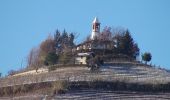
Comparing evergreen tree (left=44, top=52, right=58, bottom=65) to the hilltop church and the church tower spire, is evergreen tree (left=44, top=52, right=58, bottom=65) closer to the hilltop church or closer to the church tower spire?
the hilltop church

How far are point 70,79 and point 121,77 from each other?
17.0 feet

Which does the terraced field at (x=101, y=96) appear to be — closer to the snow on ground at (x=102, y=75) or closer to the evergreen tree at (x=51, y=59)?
the snow on ground at (x=102, y=75)

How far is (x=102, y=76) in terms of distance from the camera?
104 meters

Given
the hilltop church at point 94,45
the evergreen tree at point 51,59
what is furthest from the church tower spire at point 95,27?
the evergreen tree at point 51,59

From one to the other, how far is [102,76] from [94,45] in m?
20.3

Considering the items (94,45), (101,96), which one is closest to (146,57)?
(94,45)

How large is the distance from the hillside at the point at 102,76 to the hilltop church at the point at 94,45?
6.04 metres

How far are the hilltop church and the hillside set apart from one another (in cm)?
604

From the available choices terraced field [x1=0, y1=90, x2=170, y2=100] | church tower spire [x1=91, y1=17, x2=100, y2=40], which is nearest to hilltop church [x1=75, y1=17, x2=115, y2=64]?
church tower spire [x1=91, y1=17, x2=100, y2=40]

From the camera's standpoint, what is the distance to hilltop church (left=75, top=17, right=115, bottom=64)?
11812 centimetres

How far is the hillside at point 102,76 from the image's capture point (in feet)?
330

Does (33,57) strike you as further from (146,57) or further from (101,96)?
(101,96)

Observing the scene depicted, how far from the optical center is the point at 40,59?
122 metres

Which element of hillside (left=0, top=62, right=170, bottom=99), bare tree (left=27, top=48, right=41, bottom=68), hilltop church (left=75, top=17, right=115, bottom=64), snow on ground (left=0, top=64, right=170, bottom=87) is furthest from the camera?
bare tree (left=27, top=48, right=41, bottom=68)
